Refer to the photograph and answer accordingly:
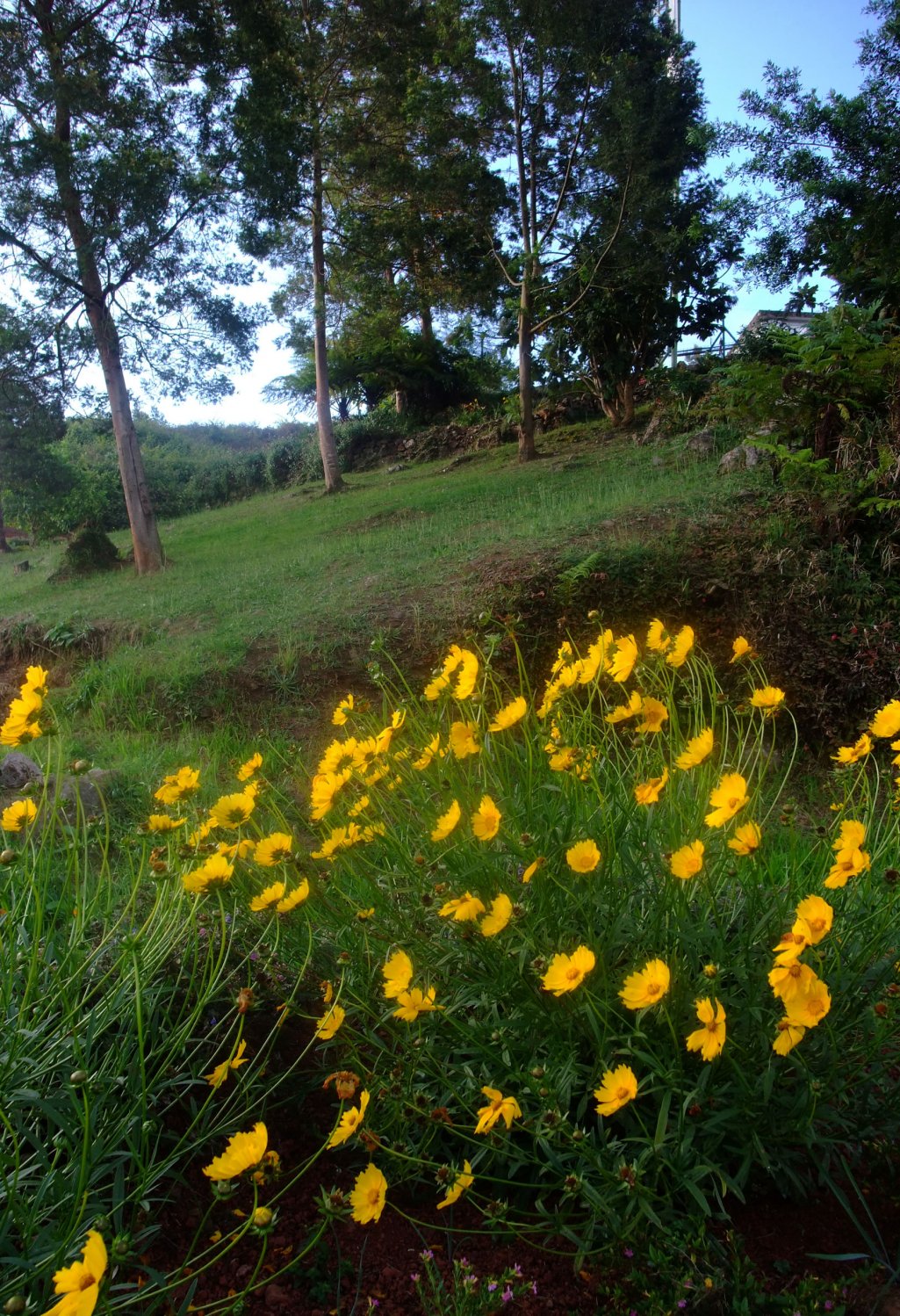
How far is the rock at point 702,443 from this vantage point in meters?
7.89

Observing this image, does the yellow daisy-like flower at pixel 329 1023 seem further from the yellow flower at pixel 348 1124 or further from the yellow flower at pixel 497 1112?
the yellow flower at pixel 497 1112

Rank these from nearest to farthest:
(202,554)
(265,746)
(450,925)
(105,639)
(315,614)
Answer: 1. (450,925)
2. (265,746)
3. (315,614)
4. (105,639)
5. (202,554)

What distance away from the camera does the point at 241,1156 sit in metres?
0.97

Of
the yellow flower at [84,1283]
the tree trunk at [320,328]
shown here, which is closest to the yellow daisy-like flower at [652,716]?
the yellow flower at [84,1283]

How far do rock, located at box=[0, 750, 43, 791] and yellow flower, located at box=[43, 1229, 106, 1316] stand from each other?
2.83 m

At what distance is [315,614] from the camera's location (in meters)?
4.97

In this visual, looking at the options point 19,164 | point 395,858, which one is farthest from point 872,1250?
point 19,164

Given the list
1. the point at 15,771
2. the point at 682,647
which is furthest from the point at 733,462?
the point at 682,647

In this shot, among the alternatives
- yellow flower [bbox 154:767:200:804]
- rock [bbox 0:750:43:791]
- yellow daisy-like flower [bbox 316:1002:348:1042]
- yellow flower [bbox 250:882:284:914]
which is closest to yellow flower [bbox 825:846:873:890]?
yellow daisy-like flower [bbox 316:1002:348:1042]

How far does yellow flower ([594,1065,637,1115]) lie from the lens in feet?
3.22

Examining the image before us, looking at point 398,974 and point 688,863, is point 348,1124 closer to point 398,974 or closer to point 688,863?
point 398,974

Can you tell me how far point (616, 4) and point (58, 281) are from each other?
7115 mm

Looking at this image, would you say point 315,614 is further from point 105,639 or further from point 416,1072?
point 416,1072

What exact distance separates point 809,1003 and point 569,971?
0.90 feet
